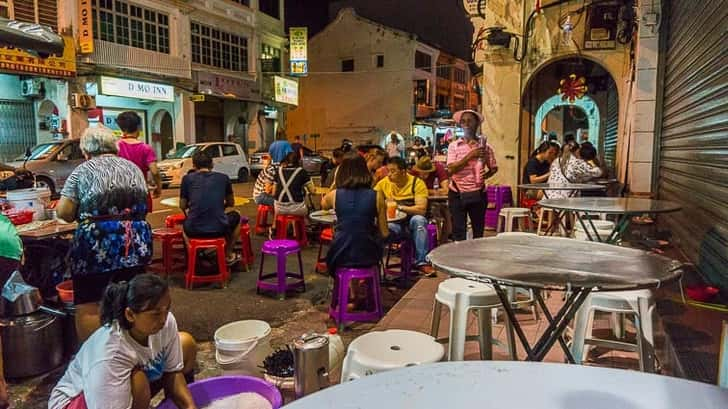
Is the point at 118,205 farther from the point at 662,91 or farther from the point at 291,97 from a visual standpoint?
the point at 291,97

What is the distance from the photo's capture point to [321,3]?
1427 inches

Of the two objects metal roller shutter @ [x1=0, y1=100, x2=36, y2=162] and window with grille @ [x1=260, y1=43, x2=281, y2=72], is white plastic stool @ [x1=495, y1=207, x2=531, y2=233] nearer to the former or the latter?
metal roller shutter @ [x1=0, y1=100, x2=36, y2=162]

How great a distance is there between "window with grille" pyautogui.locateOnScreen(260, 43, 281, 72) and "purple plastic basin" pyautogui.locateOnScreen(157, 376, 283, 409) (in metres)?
25.1

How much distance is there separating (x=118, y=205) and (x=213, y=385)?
1.39m

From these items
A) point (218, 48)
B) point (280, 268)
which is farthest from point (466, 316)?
point (218, 48)

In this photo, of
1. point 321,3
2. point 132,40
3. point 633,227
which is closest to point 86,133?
point 633,227

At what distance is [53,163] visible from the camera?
40.3 feet

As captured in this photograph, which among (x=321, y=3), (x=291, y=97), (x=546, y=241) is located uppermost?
(x=321, y=3)

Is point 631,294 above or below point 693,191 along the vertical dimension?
below

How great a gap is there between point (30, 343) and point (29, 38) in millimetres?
2190

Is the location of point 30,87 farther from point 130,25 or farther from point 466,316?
point 466,316

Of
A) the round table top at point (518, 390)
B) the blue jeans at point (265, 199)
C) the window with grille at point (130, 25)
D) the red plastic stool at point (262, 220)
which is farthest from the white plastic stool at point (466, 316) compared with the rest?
the window with grille at point (130, 25)

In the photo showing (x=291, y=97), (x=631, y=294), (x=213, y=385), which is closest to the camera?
(x=213, y=385)

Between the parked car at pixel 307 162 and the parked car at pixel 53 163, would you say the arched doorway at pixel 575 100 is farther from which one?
the parked car at pixel 53 163
